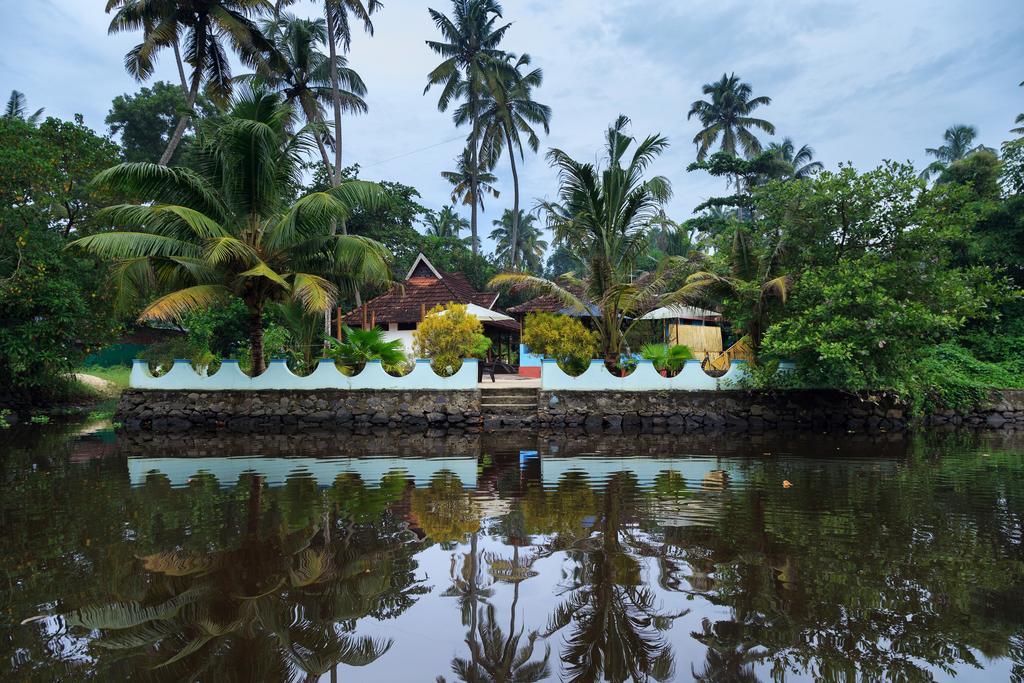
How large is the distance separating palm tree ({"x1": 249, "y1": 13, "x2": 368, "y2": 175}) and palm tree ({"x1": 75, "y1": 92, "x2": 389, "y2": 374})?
31.4ft

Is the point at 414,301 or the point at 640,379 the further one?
the point at 414,301

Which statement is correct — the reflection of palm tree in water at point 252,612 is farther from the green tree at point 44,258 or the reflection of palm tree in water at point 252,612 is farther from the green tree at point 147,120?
the green tree at point 147,120

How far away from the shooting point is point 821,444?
11.7m

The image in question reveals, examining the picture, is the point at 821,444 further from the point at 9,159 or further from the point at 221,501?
the point at 9,159

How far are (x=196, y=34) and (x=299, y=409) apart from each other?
1286cm

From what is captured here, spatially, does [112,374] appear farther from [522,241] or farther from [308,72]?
[522,241]

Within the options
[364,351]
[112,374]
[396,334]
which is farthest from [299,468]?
[112,374]

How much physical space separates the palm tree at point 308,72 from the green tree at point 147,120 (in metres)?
13.3

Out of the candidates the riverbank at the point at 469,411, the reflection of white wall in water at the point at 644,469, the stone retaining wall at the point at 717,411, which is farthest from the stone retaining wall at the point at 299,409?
the reflection of white wall in water at the point at 644,469

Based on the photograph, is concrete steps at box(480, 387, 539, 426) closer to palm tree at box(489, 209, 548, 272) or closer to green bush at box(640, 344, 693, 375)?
green bush at box(640, 344, 693, 375)

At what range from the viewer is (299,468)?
9.00 meters

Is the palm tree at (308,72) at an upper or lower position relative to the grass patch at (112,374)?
upper

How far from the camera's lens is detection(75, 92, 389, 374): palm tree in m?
12.0

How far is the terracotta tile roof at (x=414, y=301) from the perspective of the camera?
71.7ft
